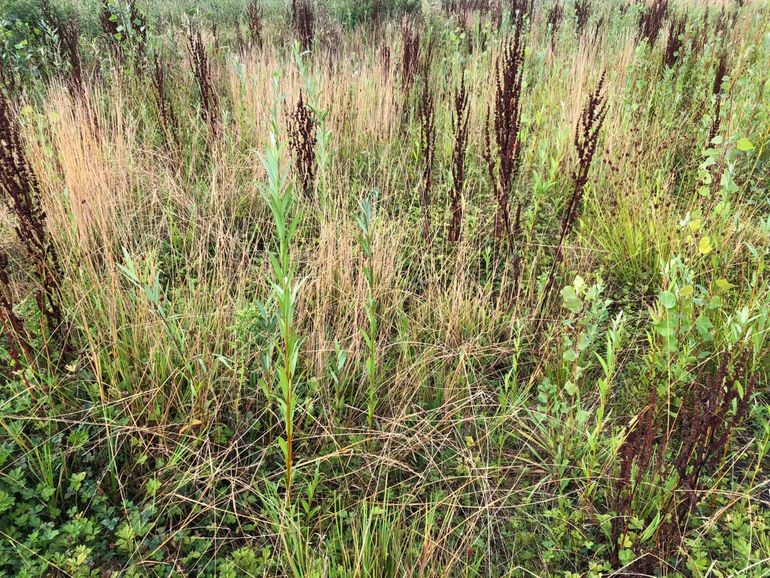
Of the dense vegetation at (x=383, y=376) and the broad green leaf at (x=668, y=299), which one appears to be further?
the broad green leaf at (x=668, y=299)

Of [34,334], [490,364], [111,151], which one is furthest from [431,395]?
[111,151]

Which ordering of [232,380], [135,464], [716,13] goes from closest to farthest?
[135,464] < [232,380] < [716,13]

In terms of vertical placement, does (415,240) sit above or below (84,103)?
below

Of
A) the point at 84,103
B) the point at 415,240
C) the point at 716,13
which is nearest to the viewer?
the point at 415,240

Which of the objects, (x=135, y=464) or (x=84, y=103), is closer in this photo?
(x=135, y=464)

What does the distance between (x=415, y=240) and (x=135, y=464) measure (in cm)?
179

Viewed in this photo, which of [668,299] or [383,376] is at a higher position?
[668,299]

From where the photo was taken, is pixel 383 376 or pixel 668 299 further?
pixel 383 376

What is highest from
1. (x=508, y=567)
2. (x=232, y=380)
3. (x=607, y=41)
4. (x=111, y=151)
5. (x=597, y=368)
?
(x=607, y=41)

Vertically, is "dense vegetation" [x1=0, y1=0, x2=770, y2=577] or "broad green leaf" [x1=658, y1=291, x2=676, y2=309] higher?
"broad green leaf" [x1=658, y1=291, x2=676, y2=309]

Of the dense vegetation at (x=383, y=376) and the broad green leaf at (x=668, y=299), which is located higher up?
the broad green leaf at (x=668, y=299)

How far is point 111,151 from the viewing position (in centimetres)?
313

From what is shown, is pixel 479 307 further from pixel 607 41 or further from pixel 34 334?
pixel 607 41

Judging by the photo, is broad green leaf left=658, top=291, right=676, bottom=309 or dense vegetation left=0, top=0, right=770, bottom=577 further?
broad green leaf left=658, top=291, right=676, bottom=309
